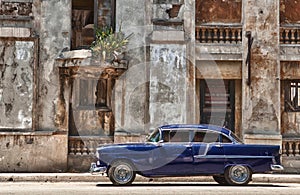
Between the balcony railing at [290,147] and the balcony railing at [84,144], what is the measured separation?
5714 mm

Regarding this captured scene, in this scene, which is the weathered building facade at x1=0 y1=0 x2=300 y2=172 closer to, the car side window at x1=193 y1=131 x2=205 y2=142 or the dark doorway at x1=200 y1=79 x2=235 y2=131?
the dark doorway at x1=200 y1=79 x2=235 y2=131

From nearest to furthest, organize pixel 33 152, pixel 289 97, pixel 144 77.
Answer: pixel 33 152 < pixel 144 77 < pixel 289 97

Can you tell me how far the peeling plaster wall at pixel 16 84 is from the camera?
16.0 m

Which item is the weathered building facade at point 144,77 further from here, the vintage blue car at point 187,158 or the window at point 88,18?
the vintage blue car at point 187,158

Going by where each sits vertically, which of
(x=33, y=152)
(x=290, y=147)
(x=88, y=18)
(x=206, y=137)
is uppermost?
(x=88, y=18)

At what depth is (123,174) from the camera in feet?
41.3

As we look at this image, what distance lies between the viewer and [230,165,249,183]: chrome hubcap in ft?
41.5

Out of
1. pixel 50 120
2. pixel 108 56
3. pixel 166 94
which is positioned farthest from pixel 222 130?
pixel 50 120

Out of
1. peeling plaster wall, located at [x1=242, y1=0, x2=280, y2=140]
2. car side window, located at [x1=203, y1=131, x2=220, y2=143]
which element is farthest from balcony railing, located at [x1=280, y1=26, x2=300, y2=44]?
car side window, located at [x1=203, y1=131, x2=220, y2=143]

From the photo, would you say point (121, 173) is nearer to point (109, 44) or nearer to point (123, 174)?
point (123, 174)

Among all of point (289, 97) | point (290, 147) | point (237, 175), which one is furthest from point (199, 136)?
point (289, 97)

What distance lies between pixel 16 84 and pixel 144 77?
3.98 m

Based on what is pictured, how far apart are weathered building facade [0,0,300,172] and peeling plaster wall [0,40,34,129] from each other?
3 centimetres

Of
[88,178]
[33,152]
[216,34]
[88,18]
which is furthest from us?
[88,18]
